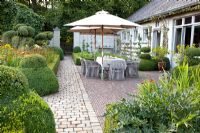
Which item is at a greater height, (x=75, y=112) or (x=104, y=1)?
(x=104, y=1)

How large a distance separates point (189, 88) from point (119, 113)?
3.39 feet

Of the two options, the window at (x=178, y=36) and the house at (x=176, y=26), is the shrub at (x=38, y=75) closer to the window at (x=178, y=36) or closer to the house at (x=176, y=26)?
the house at (x=176, y=26)

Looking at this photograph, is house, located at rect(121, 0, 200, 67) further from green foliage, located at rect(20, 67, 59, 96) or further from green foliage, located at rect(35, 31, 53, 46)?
green foliage, located at rect(35, 31, 53, 46)

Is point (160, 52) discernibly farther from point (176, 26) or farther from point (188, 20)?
point (188, 20)

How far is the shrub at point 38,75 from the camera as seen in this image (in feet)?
22.0

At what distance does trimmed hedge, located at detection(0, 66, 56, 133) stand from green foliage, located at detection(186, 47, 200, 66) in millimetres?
6420

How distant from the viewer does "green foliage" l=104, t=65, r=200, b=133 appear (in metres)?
2.75

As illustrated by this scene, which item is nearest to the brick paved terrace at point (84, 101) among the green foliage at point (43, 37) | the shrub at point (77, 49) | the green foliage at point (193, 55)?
the green foliage at point (193, 55)

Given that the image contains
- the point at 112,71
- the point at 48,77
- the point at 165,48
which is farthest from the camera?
the point at 165,48

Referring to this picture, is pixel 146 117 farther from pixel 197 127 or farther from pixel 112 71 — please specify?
pixel 112 71

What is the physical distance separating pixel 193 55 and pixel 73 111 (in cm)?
507

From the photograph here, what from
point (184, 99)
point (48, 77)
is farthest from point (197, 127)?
point (48, 77)

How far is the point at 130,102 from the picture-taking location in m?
3.26

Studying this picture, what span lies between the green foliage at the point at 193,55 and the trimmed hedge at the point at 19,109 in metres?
6.42
